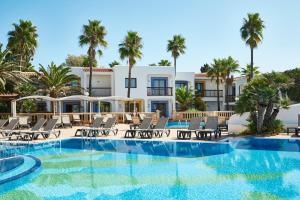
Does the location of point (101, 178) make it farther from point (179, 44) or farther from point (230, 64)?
point (179, 44)

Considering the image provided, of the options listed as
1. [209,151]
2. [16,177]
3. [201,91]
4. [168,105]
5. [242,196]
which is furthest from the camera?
[201,91]

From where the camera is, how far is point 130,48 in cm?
3322

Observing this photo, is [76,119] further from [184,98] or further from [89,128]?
[184,98]

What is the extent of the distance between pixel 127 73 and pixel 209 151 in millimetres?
21991

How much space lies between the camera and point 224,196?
749 centimetres

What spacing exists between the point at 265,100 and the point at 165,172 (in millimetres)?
9024

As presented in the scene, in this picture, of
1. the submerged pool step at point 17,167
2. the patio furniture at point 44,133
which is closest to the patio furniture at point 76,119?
the patio furniture at point 44,133

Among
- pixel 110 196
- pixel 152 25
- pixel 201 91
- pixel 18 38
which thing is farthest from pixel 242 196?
pixel 201 91

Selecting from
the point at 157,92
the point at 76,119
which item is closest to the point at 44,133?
the point at 76,119

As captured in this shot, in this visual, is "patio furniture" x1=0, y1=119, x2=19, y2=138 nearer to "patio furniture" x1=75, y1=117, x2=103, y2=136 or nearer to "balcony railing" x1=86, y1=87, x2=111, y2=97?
"patio furniture" x1=75, y1=117, x2=103, y2=136

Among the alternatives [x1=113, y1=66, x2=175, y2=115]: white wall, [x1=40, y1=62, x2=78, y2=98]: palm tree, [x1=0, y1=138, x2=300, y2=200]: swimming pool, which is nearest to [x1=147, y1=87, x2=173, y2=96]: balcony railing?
[x1=113, y1=66, x2=175, y2=115]: white wall

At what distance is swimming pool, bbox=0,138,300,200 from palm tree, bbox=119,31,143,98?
1820cm

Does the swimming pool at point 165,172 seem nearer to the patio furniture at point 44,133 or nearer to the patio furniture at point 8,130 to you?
the patio furniture at point 44,133

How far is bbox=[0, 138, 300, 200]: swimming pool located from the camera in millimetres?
7953
